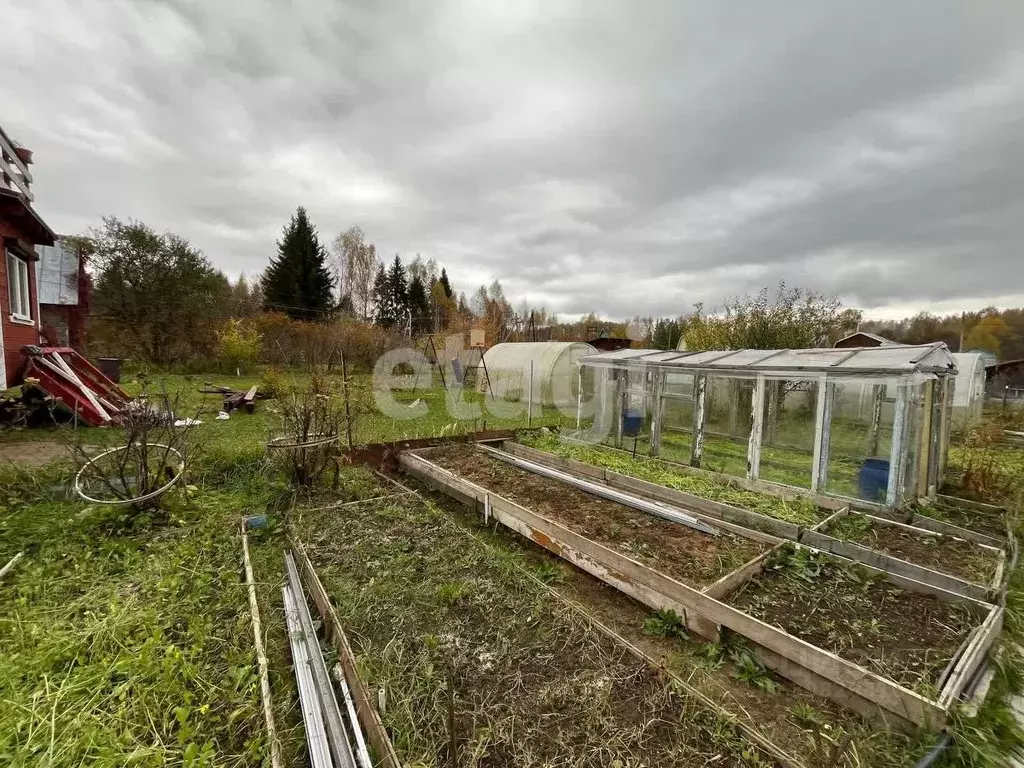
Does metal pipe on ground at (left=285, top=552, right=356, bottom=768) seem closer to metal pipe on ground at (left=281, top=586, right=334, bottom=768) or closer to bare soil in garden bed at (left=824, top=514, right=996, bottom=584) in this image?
metal pipe on ground at (left=281, top=586, right=334, bottom=768)

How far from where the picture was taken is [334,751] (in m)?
2.04

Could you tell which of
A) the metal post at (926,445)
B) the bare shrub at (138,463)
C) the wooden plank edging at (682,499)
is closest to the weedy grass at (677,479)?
the wooden plank edging at (682,499)

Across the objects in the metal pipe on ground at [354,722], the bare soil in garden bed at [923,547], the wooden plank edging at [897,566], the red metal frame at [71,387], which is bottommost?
the metal pipe on ground at [354,722]

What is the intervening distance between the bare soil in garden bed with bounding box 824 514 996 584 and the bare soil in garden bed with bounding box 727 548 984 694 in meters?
0.73

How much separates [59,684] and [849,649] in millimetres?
4623

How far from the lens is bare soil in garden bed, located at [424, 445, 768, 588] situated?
3.65 meters

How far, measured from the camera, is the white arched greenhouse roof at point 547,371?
40.6ft

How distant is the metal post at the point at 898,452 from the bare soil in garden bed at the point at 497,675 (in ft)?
14.8

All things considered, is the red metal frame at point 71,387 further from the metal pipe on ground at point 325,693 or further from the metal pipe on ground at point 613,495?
the metal pipe on ground at point 613,495

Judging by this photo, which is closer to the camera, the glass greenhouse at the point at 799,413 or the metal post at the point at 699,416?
the glass greenhouse at the point at 799,413

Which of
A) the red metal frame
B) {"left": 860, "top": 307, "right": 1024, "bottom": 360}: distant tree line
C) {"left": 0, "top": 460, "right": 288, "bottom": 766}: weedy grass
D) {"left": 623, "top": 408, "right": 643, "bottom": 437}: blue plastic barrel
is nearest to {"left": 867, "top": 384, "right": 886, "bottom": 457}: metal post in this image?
{"left": 623, "top": 408, "right": 643, "bottom": 437}: blue plastic barrel

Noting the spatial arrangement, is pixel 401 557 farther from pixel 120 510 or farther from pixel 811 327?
pixel 811 327

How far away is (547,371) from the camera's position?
12.3 metres

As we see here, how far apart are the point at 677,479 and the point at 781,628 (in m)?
3.21
